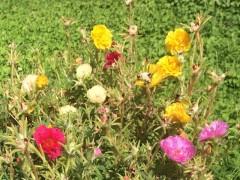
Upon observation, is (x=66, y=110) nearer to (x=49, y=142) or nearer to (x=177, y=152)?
(x=49, y=142)

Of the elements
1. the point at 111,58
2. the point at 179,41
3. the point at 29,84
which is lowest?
the point at 29,84

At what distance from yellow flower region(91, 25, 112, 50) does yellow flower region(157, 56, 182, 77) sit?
0.38 metres

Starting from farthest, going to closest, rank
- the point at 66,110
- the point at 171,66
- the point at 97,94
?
the point at 66,110 < the point at 97,94 < the point at 171,66

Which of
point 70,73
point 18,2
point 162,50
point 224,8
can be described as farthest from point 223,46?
point 18,2

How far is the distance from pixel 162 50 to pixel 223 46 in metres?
0.52

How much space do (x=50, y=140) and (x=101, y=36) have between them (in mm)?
615

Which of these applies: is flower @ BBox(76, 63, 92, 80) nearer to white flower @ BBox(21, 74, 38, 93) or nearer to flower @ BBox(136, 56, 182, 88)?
white flower @ BBox(21, 74, 38, 93)

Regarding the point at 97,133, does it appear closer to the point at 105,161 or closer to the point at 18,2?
the point at 105,161

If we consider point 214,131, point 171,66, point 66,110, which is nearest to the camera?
point 214,131

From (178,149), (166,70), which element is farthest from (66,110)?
(178,149)

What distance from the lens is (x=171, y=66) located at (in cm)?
183

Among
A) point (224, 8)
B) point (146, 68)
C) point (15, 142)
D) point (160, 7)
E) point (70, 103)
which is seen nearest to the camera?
point (15, 142)

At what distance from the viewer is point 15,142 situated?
57.3 inches

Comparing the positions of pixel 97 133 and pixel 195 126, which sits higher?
pixel 195 126
